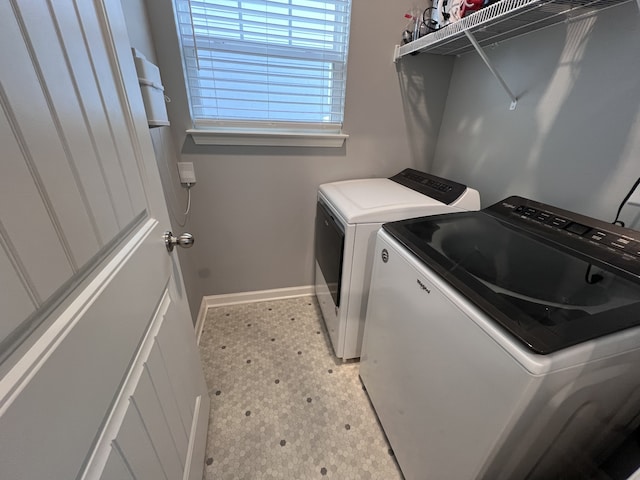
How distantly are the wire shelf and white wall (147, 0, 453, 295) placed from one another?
244 millimetres

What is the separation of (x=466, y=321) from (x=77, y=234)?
2.75 ft

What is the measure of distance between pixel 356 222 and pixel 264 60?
1.07 m

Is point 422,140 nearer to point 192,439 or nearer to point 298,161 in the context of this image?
point 298,161

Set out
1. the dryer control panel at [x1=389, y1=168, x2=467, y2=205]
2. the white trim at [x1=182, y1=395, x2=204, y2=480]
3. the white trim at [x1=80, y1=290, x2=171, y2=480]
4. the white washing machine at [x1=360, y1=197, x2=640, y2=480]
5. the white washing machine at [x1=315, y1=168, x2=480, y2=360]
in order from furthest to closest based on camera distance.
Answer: the dryer control panel at [x1=389, y1=168, x2=467, y2=205] < the white washing machine at [x1=315, y1=168, x2=480, y2=360] < the white trim at [x1=182, y1=395, x2=204, y2=480] < the white washing machine at [x1=360, y1=197, x2=640, y2=480] < the white trim at [x1=80, y1=290, x2=171, y2=480]

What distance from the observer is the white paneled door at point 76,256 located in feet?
1.06

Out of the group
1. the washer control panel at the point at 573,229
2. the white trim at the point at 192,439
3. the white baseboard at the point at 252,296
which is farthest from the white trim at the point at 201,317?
the washer control panel at the point at 573,229

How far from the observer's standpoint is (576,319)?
1.98 feet

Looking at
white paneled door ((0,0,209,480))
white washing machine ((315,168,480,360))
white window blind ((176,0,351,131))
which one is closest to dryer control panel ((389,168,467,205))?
white washing machine ((315,168,480,360))

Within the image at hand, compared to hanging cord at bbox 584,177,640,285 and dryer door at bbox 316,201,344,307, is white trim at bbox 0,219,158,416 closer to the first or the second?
dryer door at bbox 316,201,344,307

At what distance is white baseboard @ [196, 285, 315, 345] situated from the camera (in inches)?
79.5

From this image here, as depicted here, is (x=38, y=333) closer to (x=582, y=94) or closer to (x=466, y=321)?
(x=466, y=321)

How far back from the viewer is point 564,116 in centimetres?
112

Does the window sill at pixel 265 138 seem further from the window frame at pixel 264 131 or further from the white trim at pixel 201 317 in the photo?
the white trim at pixel 201 317

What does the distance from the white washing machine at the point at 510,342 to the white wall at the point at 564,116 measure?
19cm
